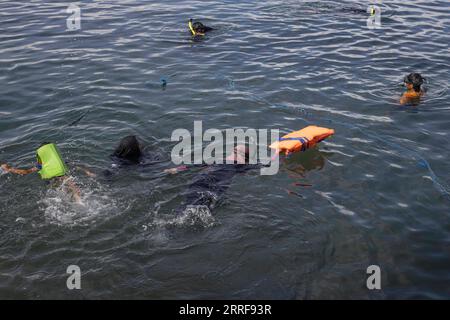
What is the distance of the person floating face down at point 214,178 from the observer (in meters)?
7.52

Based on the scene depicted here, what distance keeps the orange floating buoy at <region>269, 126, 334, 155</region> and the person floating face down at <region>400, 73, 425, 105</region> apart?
3105 mm

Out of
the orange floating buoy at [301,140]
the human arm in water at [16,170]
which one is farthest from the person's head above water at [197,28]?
the human arm in water at [16,170]

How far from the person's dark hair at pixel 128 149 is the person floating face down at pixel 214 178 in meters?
0.69

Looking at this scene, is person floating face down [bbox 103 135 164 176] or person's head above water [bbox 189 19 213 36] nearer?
person floating face down [bbox 103 135 164 176]

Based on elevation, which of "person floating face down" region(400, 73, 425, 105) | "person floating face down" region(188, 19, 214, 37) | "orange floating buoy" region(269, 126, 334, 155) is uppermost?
"person floating face down" region(188, 19, 214, 37)

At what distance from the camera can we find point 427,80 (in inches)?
480

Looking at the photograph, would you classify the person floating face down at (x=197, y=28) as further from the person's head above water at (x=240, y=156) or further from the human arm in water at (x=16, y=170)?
the human arm in water at (x=16, y=170)

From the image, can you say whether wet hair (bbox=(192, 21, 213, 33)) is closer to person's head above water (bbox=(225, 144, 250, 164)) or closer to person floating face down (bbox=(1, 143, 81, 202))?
person's head above water (bbox=(225, 144, 250, 164))

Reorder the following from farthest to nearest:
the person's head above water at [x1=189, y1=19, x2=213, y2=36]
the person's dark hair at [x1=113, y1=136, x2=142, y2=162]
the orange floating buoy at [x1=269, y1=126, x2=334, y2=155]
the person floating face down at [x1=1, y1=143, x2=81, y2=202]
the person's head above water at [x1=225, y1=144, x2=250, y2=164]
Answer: the person's head above water at [x1=189, y1=19, x2=213, y2=36], the orange floating buoy at [x1=269, y1=126, x2=334, y2=155], the person's head above water at [x1=225, y1=144, x2=250, y2=164], the person's dark hair at [x1=113, y1=136, x2=142, y2=162], the person floating face down at [x1=1, y1=143, x2=81, y2=202]

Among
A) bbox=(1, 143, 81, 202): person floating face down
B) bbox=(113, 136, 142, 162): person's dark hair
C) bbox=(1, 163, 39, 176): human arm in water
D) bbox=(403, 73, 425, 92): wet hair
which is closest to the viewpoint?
bbox=(1, 143, 81, 202): person floating face down

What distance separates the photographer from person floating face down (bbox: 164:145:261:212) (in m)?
7.52

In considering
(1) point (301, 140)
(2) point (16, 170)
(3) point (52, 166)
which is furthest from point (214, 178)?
(2) point (16, 170)

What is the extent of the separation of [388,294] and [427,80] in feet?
27.0

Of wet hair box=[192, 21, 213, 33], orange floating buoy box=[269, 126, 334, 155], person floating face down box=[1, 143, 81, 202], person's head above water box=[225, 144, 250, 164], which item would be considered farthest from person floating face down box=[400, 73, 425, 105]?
person floating face down box=[1, 143, 81, 202]
